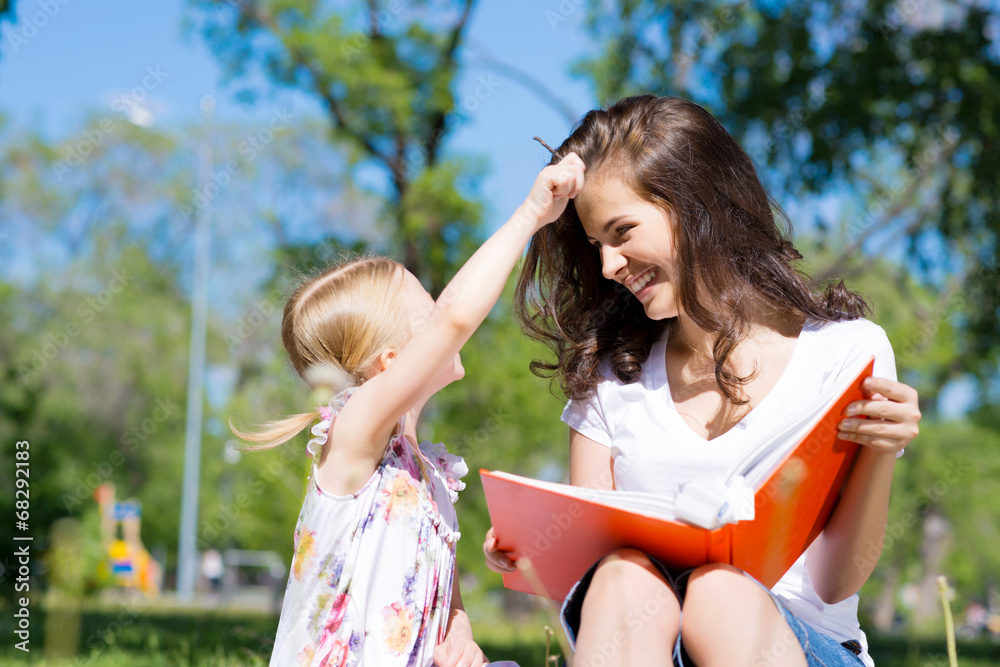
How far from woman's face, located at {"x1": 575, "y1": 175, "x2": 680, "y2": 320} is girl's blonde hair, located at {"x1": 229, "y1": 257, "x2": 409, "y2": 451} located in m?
0.51

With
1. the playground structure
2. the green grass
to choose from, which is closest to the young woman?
the green grass

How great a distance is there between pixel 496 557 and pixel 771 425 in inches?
25.7

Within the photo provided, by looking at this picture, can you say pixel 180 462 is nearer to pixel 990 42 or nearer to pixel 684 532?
pixel 990 42

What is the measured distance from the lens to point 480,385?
9547mm

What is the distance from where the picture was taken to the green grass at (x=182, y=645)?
10.1 feet

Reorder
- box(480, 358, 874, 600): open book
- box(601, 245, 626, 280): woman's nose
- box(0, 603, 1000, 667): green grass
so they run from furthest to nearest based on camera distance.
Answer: box(0, 603, 1000, 667): green grass
box(601, 245, 626, 280): woman's nose
box(480, 358, 874, 600): open book

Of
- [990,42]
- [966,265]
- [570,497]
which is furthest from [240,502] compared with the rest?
[570,497]

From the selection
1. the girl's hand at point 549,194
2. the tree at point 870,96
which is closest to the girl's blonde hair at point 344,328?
the girl's hand at point 549,194

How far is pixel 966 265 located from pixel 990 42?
224 cm

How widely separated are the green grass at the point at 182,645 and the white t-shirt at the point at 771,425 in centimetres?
152

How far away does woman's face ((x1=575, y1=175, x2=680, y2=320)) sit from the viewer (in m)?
2.10

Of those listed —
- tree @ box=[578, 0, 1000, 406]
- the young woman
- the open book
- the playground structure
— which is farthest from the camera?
the playground structure

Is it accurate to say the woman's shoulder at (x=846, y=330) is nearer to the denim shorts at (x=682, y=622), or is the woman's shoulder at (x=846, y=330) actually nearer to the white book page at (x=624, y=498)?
the denim shorts at (x=682, y=622)

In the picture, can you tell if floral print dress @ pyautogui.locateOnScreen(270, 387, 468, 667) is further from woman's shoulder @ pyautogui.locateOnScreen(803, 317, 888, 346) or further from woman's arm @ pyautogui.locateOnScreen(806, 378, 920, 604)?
woman's shoulder @ pyautogui.locateOnScreen(803, 317, 888, 346)
